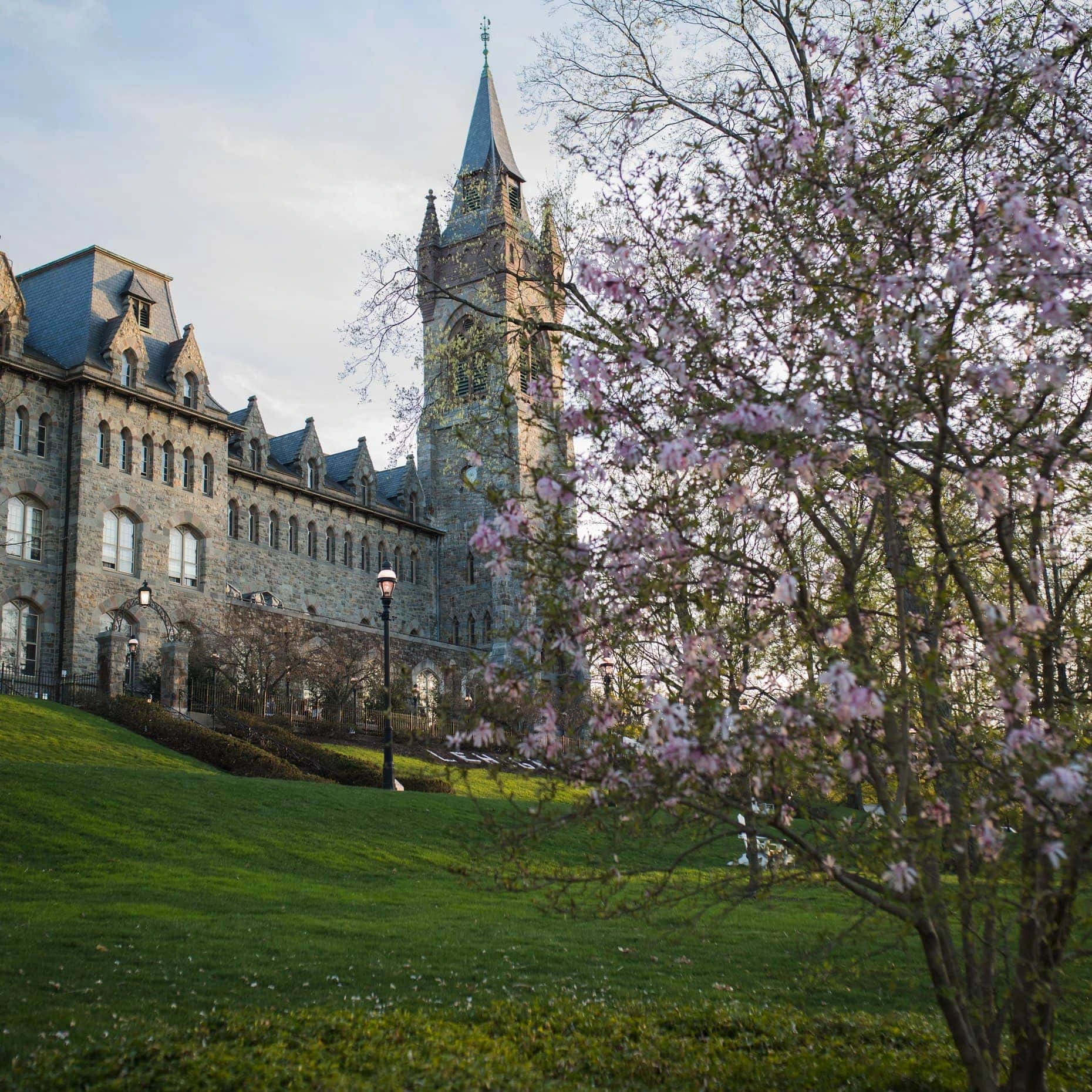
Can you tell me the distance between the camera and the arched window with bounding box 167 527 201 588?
3819 cm

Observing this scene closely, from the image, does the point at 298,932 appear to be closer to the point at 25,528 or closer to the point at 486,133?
the point at 25,528

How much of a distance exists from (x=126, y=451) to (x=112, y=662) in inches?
426

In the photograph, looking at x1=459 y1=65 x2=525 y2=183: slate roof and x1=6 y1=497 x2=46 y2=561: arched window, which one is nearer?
x1=6 y1=497 x2=46 y2=561: arched window

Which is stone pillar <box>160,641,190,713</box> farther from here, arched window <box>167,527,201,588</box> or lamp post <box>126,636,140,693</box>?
arched window <box>167,527,201,588</box>

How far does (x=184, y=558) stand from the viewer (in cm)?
3878

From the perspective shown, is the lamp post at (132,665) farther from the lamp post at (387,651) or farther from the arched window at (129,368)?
the lamp post at (387,651)

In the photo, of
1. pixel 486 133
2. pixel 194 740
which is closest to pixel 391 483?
pixel 486 133

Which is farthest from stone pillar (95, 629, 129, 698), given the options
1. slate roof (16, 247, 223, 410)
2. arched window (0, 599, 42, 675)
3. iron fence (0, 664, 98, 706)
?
slate roof (16, 247, 223, 410)

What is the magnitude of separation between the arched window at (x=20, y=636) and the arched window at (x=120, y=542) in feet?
9.15

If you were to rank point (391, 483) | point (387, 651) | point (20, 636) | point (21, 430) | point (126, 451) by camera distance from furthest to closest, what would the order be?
1. point (391, 483)
2. point (126, 451)
3. point (21, 430)
4. point (20, 636)
5. point (387, 651)

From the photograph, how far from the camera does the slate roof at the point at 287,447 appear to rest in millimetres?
49000

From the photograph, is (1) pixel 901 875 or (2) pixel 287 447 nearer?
(1) pixel 901 875

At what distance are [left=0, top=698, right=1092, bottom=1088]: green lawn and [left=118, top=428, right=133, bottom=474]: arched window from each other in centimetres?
2002

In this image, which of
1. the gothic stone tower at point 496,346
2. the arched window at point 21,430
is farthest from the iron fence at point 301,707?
the gothic stone tower at point 496,346
